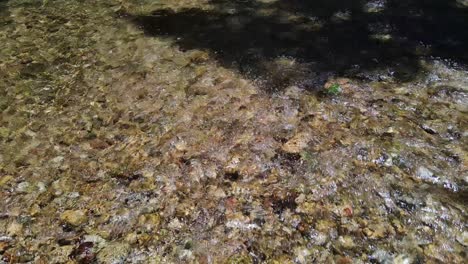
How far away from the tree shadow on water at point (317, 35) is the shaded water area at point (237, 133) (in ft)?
0.07

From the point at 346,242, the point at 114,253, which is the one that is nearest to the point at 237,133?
the point at 346,242

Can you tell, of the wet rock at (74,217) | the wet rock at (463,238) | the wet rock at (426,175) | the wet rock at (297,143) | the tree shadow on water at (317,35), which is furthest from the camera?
the tree shadow on water at (317,35)

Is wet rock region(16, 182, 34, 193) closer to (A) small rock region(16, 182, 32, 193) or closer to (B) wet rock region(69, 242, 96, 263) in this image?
(A) small rock region(16, 182, 32, 193)

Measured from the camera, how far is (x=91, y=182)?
3549 millimetres

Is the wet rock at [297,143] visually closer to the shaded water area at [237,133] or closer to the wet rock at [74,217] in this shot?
the shaded water area at [237,133]

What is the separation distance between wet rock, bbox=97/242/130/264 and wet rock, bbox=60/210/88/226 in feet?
1.11

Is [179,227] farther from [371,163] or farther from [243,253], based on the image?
[371,163]

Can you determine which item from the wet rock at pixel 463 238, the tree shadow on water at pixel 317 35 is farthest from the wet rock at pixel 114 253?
the wet rock at pixel 463 238

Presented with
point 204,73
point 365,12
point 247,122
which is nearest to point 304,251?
point 247,122

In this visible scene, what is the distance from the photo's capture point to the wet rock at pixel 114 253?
2984mm

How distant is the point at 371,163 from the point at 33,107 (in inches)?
132

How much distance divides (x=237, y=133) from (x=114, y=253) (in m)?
1.52

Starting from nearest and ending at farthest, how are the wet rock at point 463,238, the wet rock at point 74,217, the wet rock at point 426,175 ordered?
the wet rock at point 463,238 < the wet rock at point 74,217 < the wet rock at point 426,175

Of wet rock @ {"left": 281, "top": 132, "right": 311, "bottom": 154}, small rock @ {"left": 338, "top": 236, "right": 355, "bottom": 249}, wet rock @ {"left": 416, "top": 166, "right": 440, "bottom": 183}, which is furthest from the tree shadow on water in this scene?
small rock @ {"left": 338, "top": 236, "right": 355, "bottom": 249}
